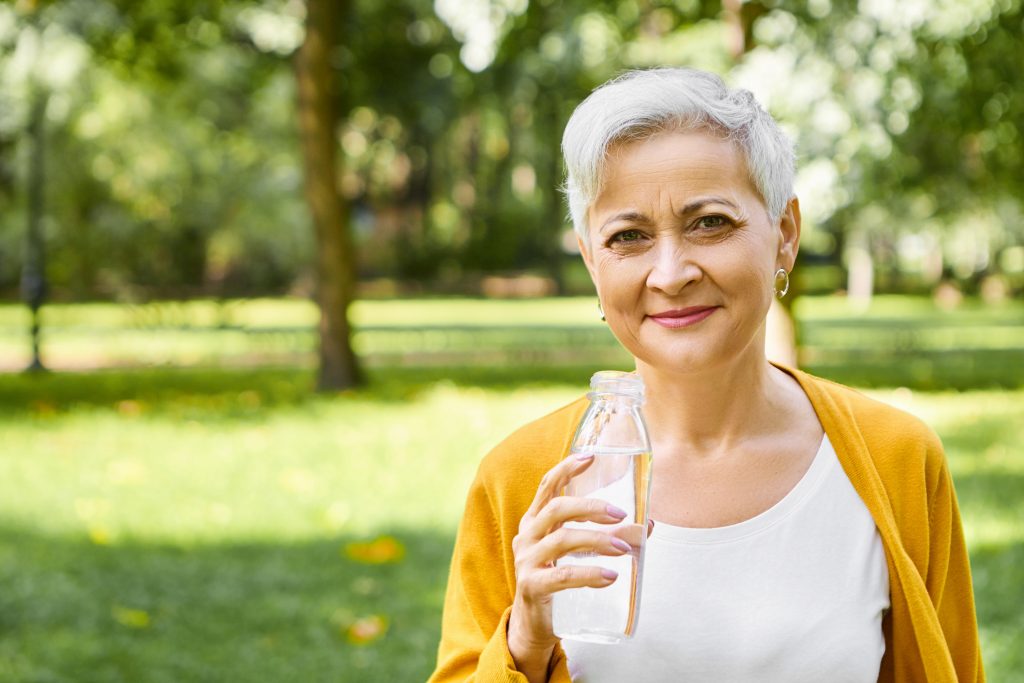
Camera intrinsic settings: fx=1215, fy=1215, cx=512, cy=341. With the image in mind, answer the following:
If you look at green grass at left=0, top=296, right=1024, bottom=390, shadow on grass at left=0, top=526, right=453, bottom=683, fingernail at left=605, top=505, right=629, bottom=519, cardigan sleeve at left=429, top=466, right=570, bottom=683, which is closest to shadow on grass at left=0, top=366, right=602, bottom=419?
green grass at left=0, top=296, right=1024, bottom=390

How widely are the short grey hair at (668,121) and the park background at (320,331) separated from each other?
2.96m

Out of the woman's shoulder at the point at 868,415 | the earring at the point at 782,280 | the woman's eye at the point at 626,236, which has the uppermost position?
the woman's eye at the point at 626,236

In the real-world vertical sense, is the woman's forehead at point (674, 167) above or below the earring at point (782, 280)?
above

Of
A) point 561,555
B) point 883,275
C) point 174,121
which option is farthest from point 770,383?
point 883,275

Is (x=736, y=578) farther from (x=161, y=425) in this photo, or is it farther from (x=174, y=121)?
(x=174, y=121)

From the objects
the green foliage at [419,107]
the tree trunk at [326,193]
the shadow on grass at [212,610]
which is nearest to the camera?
the shadow on grass at [212,610]

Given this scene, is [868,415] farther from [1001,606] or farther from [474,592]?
[1001,606]

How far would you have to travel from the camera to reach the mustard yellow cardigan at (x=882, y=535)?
2193 millimetres

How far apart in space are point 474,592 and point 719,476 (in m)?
0.51

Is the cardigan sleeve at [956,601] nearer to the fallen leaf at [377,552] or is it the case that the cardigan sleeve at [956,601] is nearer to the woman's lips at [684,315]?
the woman's lips at [684,315]

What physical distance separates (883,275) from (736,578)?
197ft

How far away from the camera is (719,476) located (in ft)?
7.56

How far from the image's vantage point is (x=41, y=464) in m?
10.1

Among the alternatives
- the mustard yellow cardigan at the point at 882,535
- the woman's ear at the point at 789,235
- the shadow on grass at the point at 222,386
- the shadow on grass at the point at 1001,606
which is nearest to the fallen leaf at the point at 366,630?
the shadow on grass at the point at 1001,606
